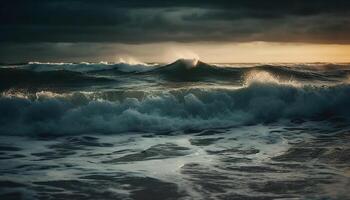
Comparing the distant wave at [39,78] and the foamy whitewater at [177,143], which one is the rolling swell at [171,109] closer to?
the foamy whitewater at [177,143]

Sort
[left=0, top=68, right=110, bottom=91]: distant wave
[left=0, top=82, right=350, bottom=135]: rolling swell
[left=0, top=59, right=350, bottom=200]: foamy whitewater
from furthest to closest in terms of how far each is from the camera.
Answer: [left=0, top=68, right=110, bottom=91]: distant wave < [left=0, top=82, right=350, bottom=135]: rolling swell < [left=0, top=59, right=350, bottom=200]: foamy whitewater

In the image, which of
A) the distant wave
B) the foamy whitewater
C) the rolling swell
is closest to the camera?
the foamy whitewater

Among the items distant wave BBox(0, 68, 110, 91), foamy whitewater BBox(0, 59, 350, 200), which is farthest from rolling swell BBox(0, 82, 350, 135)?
distant wave BBox(0, 68, 110, 91)

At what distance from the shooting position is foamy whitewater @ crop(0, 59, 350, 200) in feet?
19.4

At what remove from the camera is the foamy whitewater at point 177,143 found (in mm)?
5926

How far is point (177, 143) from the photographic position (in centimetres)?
934

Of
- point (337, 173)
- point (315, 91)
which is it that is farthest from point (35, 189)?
point (315, 91)

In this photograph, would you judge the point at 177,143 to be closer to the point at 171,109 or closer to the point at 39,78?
the point at 171,109

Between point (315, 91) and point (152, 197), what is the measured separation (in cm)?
1119

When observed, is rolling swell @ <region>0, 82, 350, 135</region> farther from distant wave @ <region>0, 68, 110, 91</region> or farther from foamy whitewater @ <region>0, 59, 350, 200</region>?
distant wave @ <region>0, 68, 110, 91</region>

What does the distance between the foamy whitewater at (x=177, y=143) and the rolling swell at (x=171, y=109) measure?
3 centimetres

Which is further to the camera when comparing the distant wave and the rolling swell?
the distant wave

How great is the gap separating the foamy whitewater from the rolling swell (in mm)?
32

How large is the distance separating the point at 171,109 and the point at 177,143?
12.4 ft
